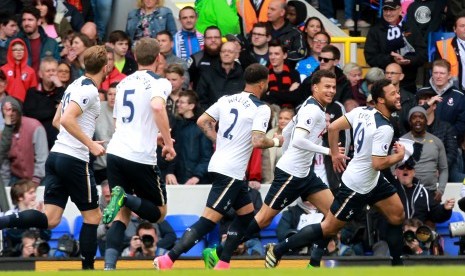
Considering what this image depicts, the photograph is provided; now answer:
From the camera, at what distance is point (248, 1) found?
21.9m

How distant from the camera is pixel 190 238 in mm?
16047

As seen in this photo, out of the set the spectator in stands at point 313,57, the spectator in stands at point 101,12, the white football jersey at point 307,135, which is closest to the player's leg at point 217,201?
the white football jersey at point 307,135

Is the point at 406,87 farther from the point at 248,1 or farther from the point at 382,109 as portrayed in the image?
the point at 382,109

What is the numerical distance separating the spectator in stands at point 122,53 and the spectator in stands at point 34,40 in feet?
2.47

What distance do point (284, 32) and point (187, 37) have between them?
1.24m

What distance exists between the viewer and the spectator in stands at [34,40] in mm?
20375

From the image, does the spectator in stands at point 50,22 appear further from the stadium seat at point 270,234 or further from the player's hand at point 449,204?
the player's hand at point 449,204

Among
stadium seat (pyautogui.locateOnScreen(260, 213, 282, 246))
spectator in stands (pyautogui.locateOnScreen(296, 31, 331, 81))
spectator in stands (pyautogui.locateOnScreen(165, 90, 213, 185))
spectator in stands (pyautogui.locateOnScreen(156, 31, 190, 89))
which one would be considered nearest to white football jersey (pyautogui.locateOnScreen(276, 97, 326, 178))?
stadium seat (pyautogui.locateOnScreen(260, 213, 282, 246))

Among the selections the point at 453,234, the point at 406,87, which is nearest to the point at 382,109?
the point at 453,234

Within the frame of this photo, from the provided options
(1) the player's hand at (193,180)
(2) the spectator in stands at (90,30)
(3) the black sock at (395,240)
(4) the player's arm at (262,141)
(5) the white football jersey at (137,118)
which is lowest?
(1) the player's hand at (193,180)

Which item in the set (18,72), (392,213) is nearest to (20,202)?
(18,72)

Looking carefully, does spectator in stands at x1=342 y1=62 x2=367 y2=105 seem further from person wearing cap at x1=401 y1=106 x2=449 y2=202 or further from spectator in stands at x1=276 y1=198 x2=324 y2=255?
spectator in stands at x1=276 y1=198 x2=324 y2=255

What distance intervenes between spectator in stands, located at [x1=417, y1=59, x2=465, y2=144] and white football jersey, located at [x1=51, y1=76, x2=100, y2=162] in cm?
599

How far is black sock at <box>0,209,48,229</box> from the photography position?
51.4 ft
